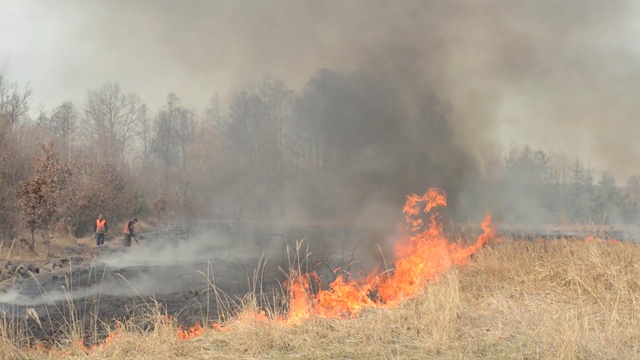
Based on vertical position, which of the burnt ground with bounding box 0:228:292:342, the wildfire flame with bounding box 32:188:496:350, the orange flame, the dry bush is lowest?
the burnt ground with bounding box 0:228:292:342

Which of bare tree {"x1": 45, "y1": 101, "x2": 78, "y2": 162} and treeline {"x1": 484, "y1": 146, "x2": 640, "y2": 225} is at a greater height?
bare tree {"x1": 45, "y1": 101, "x2": 78, "y2": 162}

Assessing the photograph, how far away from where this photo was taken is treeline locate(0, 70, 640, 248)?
2058 cm

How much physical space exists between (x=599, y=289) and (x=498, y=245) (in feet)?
15.2

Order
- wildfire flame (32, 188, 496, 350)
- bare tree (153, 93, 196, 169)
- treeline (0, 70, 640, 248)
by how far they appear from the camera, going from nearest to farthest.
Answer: wildfire flame (32, 188, 496, 350) → treeline (0, 70, 640, 248) → bare tree (153, 93, 196, 169)

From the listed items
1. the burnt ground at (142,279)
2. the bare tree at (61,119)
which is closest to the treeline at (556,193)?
the burnt ground at (142,279)

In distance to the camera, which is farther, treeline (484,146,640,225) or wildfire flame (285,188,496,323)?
treeline (484,146,640,225)

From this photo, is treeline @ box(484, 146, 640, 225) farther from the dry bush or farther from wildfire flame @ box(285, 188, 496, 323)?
the dry bush

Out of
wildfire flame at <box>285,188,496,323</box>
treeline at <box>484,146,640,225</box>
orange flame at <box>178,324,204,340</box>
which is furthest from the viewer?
treeline at <box>484,146,640,225</box>

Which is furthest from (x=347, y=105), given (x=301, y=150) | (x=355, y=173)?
(x=301, y=150)

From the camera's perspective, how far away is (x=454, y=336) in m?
5.56

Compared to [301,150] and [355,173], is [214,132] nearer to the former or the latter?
[301,150]

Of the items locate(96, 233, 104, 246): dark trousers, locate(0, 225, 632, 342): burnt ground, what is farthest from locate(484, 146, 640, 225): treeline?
locate(96, 233, 104, 246): dark trousers

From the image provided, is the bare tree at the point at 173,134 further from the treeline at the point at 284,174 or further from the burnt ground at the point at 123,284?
the burnt ground at the point at 123,284

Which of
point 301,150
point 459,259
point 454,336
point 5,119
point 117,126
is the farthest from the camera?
point 117,126
